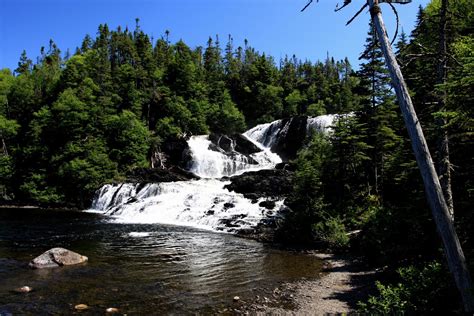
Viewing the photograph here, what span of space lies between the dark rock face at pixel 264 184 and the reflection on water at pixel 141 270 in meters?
8.92

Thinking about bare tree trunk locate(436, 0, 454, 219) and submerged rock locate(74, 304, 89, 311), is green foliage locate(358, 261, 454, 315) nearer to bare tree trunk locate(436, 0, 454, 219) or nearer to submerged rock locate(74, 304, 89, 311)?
bare tree trunk locate(436, 0, 454, 219)

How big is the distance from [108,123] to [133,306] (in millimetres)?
42963

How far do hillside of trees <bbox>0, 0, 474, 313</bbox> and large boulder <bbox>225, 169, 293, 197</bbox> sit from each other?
227 inches

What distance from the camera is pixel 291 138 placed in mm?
52812

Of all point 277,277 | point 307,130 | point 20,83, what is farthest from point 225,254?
point 20,83

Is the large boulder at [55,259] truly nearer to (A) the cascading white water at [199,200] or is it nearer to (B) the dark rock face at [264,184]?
(A) the cascading white water at [199,200]

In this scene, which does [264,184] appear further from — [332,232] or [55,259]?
[55,259]

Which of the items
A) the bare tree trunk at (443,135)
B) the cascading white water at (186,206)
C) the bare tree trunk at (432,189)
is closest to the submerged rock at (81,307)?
the bare tree trunk at (432,189)

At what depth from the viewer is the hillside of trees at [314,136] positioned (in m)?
9.80

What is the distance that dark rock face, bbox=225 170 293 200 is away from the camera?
32.8m

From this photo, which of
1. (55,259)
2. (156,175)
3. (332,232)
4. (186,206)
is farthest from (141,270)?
(156,175)

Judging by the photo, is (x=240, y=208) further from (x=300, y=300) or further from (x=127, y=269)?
(x=300, y=300)

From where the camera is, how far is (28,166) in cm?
4859

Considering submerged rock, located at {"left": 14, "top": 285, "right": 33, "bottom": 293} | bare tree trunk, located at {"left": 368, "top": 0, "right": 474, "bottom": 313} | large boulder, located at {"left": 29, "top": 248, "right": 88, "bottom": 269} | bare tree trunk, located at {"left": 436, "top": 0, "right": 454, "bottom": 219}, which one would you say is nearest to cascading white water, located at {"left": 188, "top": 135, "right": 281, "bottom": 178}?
large boulder, located at {"left": 29, "top": 248, "right": 88, "bottom": 269}
